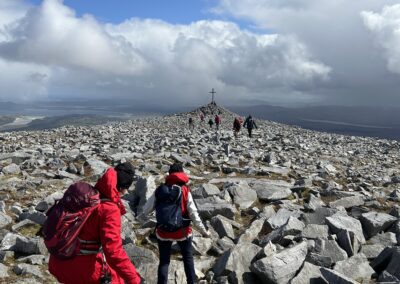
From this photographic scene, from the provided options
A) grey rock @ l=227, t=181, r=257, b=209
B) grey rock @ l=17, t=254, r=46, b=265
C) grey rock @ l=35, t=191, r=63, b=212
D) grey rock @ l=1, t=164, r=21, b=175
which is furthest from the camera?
grey rock @ l=1, t=164, r=21, b=175

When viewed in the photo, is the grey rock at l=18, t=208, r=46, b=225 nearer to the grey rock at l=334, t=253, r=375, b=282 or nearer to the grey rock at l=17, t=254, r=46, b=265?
the grey rock at l=17, t=254, r=46, b=265

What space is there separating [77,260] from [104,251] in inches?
14.8

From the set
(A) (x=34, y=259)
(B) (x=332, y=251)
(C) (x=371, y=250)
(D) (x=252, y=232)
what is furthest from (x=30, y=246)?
(C) (x=371, y=250)

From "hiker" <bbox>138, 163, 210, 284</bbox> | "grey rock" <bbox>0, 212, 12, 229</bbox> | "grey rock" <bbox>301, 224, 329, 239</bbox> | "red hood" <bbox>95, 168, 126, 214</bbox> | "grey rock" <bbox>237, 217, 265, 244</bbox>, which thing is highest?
"red hood" <bbox>95, 168, 126, 214</bbox>

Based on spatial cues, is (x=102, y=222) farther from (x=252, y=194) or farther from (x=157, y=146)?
(x=157, y=146)

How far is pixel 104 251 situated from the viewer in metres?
5.65

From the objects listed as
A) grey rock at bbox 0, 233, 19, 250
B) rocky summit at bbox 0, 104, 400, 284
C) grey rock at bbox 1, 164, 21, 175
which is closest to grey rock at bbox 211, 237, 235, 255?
rocky summit at bbox 0, 104, 400, 284

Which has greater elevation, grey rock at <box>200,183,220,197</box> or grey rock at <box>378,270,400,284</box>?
grey rock at <box>200,183,220,197</box>

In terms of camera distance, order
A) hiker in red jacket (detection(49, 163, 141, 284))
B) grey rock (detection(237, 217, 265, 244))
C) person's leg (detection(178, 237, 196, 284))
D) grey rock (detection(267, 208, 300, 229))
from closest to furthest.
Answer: hiker in red jacket (detection(49, 163, 141, 284)) → person's leg (detection(178, 237, 196, 284)) → grey rock (detection(237, 217, 265, 244)) → grey rock (detection(267, 208, 300, 229))

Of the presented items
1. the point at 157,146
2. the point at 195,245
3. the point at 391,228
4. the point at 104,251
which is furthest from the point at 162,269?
the point at 157,146

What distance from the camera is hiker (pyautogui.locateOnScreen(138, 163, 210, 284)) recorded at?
812cm

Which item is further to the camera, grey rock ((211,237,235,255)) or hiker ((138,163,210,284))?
grey rock ((211,237,235,255))

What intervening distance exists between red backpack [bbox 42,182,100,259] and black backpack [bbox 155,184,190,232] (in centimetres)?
257

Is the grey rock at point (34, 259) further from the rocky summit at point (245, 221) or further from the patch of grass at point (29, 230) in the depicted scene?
the patch of grass at point (29, 230)
